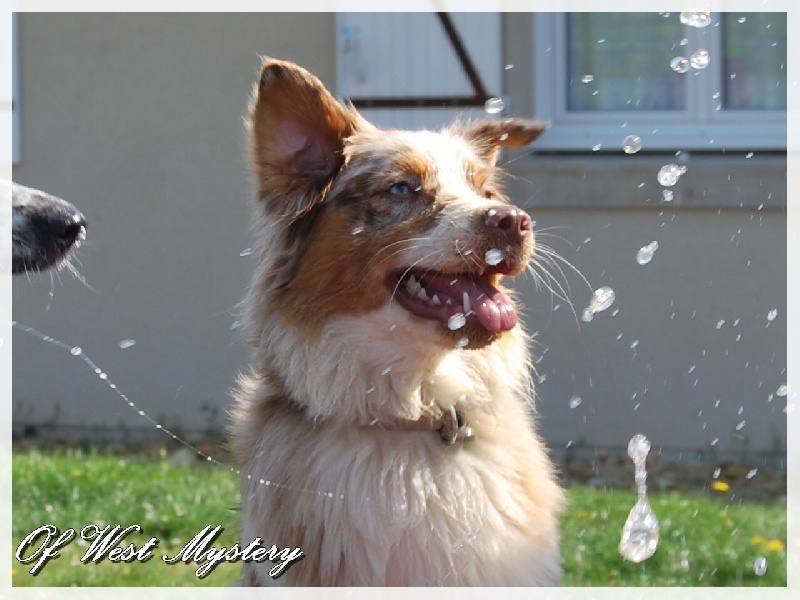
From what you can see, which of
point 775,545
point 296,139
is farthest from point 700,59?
point 296,139

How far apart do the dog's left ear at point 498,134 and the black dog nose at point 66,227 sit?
1411 millimetres

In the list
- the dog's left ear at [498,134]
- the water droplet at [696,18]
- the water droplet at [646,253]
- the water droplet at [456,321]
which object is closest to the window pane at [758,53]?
the water droplet at [696,18]

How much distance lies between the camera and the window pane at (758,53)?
8.30 meters

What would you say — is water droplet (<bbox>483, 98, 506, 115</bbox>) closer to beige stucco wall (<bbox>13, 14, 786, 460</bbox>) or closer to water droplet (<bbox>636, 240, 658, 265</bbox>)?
beige stucco wall (<bbox>13, 14, 786, 460</bbox>)

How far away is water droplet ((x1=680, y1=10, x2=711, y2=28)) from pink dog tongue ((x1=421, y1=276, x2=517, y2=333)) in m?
4.82

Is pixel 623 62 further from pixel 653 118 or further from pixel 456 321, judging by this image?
pixel 456 321

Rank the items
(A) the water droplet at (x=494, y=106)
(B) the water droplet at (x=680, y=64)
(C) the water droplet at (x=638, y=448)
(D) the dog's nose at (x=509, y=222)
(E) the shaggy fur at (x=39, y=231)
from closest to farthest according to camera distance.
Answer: (D) the dog's nose at (x=509, y=222) < (E) the shaggy fur at (x=39, y=231) < (A) the water droplet at (x=494, y=106) < (C) the water droplet at (x=638, y=448) < (B) the water droplet at (x=680, y=64)

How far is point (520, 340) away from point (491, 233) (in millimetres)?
612

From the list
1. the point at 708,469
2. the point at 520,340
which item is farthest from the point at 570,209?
the point at 520,340

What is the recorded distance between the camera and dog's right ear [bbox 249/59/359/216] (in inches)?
151

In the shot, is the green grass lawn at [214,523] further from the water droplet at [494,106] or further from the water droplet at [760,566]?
the water droplet at [494,106]

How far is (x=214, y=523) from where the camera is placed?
5852mm

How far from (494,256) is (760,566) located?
2679mm
